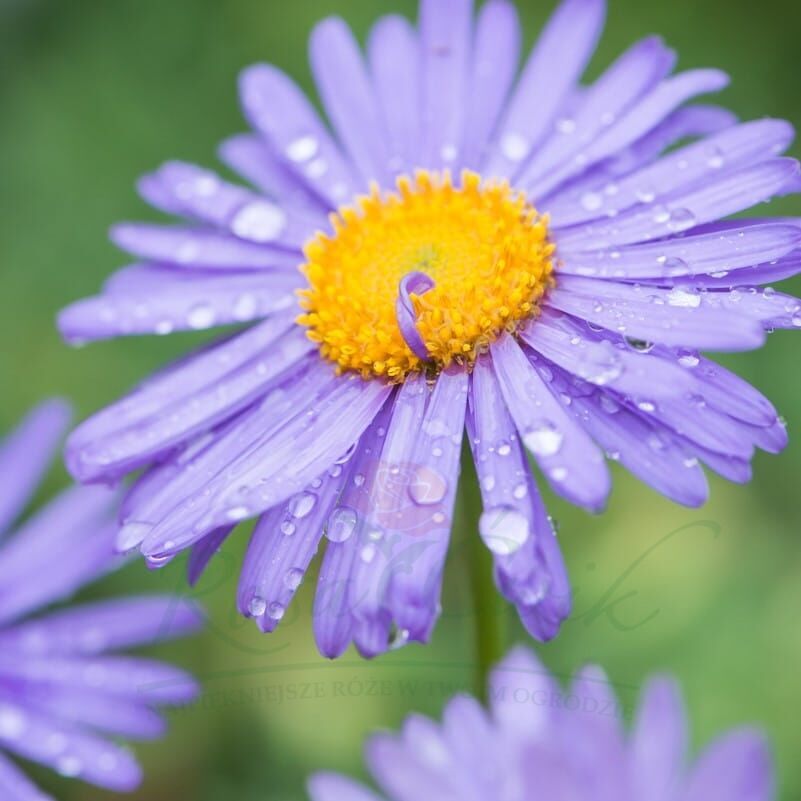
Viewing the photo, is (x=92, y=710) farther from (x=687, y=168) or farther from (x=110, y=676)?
(x=687, y=168)

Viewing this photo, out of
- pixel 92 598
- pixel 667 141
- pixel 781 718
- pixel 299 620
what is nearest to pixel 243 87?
pixel 667 141

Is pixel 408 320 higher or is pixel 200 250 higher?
pixel 200 250

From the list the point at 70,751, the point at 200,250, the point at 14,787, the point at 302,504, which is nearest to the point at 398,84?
the point at 200,250

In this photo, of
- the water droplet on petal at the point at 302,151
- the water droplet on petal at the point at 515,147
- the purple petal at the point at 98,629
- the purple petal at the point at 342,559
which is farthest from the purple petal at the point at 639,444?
A: the purple petal at the point at 98,629

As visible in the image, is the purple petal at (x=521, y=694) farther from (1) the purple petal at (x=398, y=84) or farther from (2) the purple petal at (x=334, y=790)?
(1) the purple petal at (x=398, y=84)

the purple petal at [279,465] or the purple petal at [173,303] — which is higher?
the purple petal at [173,303]

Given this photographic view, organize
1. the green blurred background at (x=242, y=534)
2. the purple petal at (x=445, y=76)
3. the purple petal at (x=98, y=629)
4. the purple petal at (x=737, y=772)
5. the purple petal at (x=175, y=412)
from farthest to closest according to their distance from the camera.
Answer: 1. the green blurred background at (x=242, y=534)
2. the purple petal at (x=98, y=629)
3. the purple petal at (x=445, y=76)
4. the purple petal at (x=175, y=412)
5. the purple petal at (x=737, y=772)

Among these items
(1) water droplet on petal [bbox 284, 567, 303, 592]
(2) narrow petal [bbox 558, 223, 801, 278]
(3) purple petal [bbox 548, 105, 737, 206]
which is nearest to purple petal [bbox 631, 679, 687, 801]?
(1) water droplet on petal [bbox 284, 567, 303, 592]
